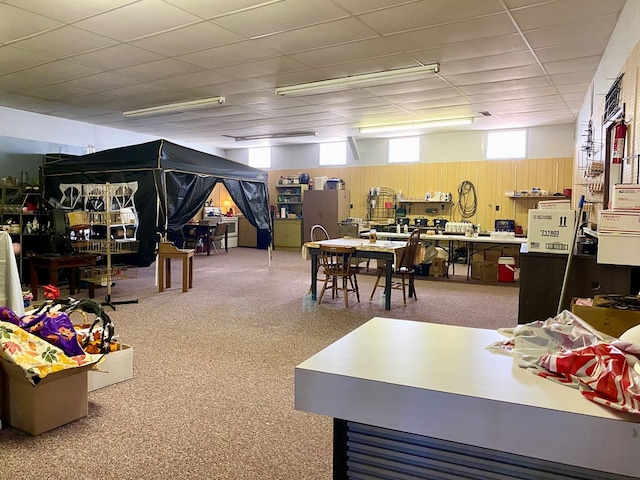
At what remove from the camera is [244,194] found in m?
8.20

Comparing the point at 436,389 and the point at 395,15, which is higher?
the point at 395,15

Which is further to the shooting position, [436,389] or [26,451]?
[26,451]

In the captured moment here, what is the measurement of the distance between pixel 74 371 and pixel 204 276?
5385 mm

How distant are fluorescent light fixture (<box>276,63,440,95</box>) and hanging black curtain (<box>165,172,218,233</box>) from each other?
175cm

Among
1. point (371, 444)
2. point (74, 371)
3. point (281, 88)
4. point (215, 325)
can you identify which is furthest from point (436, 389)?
point (281, 88)

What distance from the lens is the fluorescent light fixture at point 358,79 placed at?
217 inches

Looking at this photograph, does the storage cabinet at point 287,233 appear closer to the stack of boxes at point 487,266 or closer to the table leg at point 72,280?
the stack of boxes at point 487,266

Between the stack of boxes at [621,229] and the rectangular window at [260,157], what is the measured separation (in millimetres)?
10901

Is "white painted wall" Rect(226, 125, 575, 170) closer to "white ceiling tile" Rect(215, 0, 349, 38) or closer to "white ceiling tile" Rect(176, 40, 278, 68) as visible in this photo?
"white ceiling tile" Rect(176, 40, 278, 68)

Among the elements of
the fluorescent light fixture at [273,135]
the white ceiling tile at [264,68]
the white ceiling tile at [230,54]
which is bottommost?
the white ceiling tile at [230,54]

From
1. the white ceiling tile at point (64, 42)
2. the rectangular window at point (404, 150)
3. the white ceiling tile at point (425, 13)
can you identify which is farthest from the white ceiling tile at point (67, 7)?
the rectangular window at point (404, 150)

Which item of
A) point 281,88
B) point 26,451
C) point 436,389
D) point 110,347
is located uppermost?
point 281,88

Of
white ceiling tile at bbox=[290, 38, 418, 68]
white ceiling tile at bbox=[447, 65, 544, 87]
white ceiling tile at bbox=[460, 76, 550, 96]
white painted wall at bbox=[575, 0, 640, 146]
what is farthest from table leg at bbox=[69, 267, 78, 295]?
white painted wall at bbox=[575, 0, 640, 146]

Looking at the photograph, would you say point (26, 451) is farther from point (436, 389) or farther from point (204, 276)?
point (204, 276)
